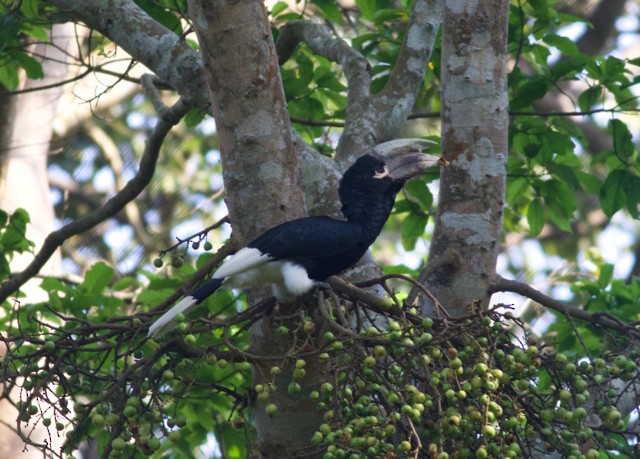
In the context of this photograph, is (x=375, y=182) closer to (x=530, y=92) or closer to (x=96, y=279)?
(x=530, y=92)

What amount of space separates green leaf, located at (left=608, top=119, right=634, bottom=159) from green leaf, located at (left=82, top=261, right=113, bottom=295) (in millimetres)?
2155

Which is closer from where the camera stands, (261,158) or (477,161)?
(261,158)

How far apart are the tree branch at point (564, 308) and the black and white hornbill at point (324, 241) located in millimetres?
445

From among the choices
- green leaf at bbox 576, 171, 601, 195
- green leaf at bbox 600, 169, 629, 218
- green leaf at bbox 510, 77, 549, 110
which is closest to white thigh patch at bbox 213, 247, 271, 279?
green leaf at bbox 510, 77, 549, 110

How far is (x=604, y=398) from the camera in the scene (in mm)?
2578

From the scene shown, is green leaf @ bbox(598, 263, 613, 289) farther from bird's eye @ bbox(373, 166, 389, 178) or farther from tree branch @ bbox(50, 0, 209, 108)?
tree branch @ bbox(50, 0, 209, 108)

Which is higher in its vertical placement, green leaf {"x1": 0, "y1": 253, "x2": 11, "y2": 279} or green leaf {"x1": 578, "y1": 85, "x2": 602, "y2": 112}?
green leaf {"x1": 578, "y1": 85, "x2": 602, "y2": 112}

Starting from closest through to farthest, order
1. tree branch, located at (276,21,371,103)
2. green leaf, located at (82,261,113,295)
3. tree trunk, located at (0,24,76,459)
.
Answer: tree branch, located at (276,21,371,103), green leaf, located at (82,261,113,295), tree trunk, located at (0,24,76,459)

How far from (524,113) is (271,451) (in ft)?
6.19

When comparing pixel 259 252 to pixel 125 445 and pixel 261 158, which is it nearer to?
pixel 261 158

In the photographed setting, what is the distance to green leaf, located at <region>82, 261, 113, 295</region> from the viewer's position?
419 cm

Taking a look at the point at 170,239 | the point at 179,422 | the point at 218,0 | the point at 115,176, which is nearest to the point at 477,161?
the point at 218,0

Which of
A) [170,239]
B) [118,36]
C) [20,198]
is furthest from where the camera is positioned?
[170,239]

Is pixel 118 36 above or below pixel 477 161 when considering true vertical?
above
